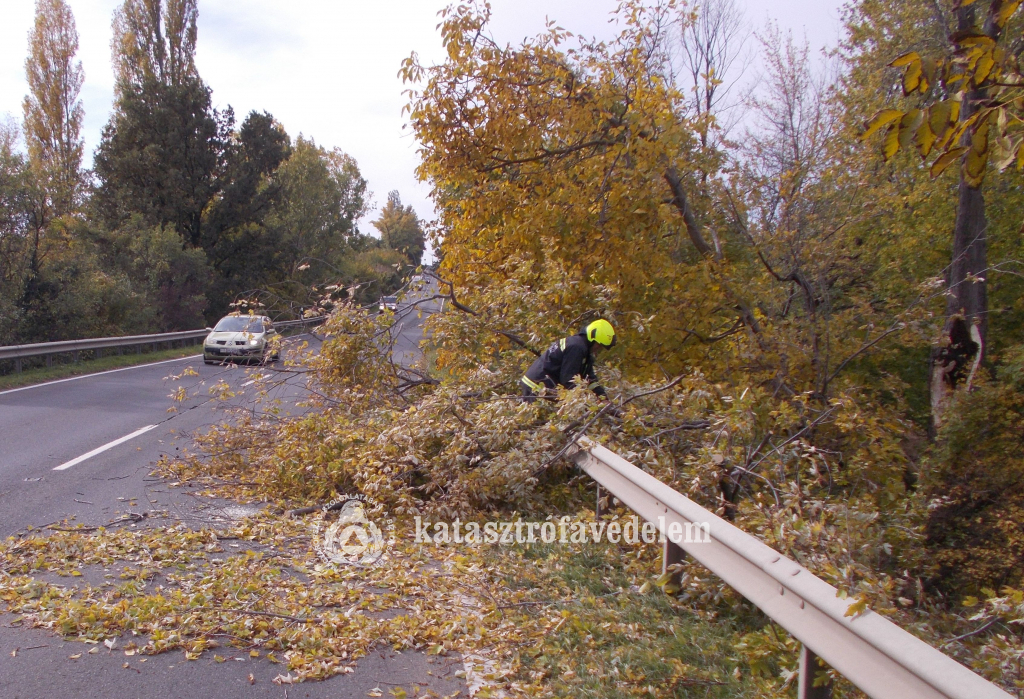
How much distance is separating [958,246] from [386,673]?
34.3 ft

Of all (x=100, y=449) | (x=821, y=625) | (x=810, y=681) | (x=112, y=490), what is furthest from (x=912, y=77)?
(x=100, y=449)

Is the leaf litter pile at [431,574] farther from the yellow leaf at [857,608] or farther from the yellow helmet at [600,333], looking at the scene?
the yellow leaf at [857,608]

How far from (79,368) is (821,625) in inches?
791

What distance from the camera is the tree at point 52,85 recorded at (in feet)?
130

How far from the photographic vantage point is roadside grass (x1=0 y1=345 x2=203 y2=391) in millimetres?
16469

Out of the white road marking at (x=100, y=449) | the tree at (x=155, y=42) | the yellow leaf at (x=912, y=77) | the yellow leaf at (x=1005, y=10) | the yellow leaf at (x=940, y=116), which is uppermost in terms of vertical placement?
the tree at (x=155, y=42)

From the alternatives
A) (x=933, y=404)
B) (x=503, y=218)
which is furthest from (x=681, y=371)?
(x=933, y=404)

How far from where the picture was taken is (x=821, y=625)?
303 centimetres

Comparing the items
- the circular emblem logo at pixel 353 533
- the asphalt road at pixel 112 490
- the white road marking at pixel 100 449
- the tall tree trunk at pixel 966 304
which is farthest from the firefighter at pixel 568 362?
the tall tree trunk at pixel 966 304

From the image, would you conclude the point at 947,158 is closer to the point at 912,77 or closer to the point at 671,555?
the point at 912,77

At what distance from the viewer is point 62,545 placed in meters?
5.80

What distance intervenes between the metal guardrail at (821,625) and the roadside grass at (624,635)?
0.38 metres

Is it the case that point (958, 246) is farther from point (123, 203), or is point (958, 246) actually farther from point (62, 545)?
point (123, 203)

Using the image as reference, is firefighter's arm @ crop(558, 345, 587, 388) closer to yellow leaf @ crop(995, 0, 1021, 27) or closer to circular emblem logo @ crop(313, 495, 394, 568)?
circular emblem logo @ crop(313, 495, 394, 568)
